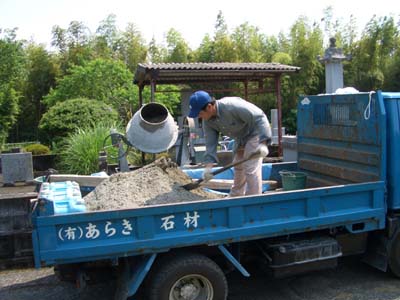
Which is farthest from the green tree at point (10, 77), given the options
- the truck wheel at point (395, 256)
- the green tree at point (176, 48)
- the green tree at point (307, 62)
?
the truck wheel at point (395, 256)

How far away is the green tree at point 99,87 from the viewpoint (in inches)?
683

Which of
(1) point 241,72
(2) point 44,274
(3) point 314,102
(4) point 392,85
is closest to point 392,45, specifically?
(4) point 392,85

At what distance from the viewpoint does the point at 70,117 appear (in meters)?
12.2

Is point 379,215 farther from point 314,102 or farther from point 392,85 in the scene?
point 392,85

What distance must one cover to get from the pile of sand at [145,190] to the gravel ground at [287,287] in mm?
947

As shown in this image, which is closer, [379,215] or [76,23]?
[379,215]

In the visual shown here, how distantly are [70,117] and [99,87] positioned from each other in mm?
5677

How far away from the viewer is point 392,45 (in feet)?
76.0

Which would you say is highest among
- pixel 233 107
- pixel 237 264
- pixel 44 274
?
pixel 233 107

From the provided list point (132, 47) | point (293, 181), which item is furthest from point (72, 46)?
point (293, 181)

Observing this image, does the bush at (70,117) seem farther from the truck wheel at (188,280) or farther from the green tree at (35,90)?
the green tree at (35,90)

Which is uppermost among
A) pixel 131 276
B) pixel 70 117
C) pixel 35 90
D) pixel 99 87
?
pixel 35 90

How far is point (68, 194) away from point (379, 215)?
2.86m

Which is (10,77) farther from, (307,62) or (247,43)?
(307,62)
